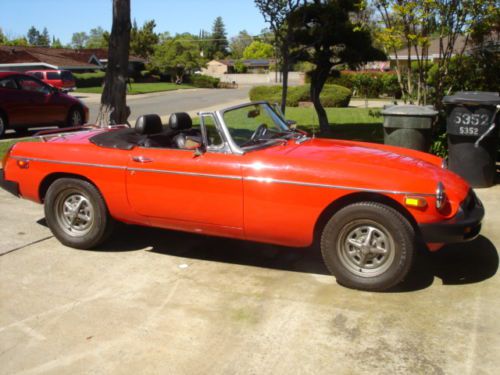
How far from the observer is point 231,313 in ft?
12.7

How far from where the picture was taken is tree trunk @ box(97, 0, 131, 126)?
10359mm

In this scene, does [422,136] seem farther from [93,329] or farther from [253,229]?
[93,329]

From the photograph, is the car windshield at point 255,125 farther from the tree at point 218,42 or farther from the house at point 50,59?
the tree at point 218,42

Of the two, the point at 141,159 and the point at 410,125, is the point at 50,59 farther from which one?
the point at 141,159

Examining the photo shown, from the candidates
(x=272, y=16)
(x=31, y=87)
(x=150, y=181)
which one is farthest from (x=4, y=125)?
(x=150, y=181)

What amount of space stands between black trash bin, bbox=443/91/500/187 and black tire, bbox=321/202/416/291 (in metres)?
3.91

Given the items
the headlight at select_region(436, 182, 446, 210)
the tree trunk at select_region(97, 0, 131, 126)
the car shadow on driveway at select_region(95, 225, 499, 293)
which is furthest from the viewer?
the tree trunk at select_region(97, 0, 131, 126)

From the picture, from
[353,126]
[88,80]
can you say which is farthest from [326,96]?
[88,80]

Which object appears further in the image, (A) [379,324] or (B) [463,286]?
(B) [463,286]

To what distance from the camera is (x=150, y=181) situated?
15.5 feet

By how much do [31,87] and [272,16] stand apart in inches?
251

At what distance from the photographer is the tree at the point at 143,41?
71062 mm

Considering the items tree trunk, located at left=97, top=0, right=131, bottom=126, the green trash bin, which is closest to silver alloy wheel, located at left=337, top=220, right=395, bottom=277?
the green trash bin

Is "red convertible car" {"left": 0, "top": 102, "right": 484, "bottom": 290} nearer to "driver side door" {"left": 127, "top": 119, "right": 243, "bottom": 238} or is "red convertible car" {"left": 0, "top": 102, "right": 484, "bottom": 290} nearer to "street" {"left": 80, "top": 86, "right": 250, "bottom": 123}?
"driver side door" {"left": 127, "top": 119, "right": 243, "bottom": 238}
